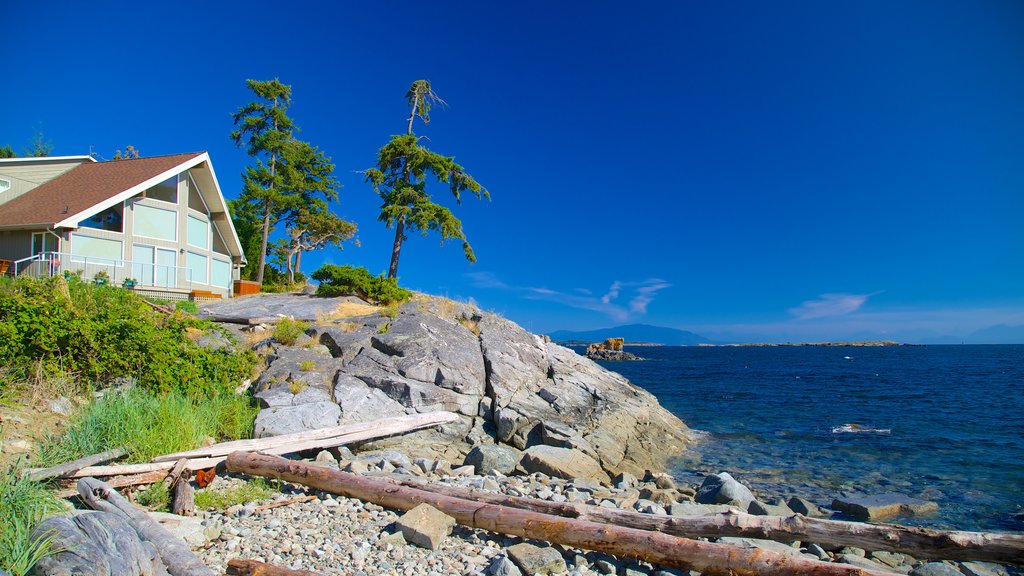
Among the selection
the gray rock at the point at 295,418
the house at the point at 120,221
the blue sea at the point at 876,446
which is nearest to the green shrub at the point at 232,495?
the gray rock at the point at 295,418

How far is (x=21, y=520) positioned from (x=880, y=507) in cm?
1392

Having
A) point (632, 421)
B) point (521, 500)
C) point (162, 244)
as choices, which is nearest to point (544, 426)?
point (632, 421)

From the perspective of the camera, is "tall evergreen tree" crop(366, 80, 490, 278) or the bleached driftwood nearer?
the bleached driftwood

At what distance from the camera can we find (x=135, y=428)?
8844mm

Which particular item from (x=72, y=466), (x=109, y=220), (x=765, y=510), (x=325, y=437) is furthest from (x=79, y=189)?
(x=765, y=510)

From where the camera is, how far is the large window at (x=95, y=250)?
897 inches

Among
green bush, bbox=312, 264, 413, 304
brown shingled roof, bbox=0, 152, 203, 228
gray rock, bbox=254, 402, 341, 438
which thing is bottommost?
gray rock, bbox=254, 402, 341, 438

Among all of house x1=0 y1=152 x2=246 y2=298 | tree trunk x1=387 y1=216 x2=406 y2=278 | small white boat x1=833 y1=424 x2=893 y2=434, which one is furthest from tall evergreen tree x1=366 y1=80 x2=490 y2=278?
small white boat x1=833 y1=424 x2=893 y2=434

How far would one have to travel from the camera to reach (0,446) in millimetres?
7918

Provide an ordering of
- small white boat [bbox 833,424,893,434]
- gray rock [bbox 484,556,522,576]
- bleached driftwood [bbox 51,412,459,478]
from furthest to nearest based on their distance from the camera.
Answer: small white boat [bbox 833,424,893,434] → bleached driftwood [bbox 51,412,459,478] → gray rock [bbox 484,556,522,576]

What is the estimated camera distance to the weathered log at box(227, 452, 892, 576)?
18.7 ft

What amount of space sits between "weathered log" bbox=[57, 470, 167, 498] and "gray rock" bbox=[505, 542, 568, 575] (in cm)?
555

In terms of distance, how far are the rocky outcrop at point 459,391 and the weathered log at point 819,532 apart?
6.06m

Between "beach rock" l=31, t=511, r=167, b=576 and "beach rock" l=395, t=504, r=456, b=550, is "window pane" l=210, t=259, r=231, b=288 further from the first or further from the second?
"beach rock" l=31, t=511, r=167, b=576
